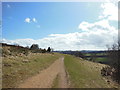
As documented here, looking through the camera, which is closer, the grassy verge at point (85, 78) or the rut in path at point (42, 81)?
the rut in path at point (42, 81)

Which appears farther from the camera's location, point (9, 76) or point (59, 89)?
point (9, 76)

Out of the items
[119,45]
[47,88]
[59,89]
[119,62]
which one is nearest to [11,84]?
[47,88]

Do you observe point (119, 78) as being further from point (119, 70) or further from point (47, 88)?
point (47, 88)

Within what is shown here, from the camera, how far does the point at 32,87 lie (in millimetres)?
10352

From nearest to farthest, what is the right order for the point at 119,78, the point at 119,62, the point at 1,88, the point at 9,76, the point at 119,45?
the point at 1,88 < the point at 9,76 < the point at 119,78 < the point at 119,62 < the point at 119,45

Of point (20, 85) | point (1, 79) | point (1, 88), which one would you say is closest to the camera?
point (1, 88)

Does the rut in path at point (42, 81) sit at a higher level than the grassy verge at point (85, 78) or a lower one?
higher

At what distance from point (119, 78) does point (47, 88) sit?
1610 cm

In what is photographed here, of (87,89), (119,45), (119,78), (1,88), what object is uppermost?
(119,45)

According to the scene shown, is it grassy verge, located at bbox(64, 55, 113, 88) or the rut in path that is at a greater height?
the rut in path

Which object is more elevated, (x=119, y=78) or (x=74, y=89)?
(x=74, y=89)

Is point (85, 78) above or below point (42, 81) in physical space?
below

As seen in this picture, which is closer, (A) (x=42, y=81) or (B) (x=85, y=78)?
(A) (x=42, y=81)

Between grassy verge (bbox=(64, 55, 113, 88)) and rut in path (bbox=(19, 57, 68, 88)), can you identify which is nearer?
rut in path (bbox=(19, 57, 68, 88))
